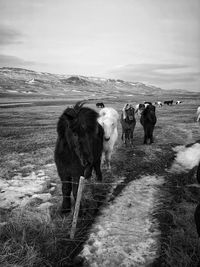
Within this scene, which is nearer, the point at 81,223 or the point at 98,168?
the point at 81,223

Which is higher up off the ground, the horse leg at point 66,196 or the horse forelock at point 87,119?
the horse forelock at point 87,119

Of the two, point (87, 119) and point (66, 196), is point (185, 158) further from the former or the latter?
point (66, 196)

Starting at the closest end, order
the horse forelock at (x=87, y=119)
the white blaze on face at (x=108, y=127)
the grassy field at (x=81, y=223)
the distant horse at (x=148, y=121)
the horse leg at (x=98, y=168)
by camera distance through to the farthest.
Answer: the grassy field at (x=81, y=223)
the horse forelock at (x=87, y=119)
the horse leg at (x=98, y=168)
the white blaze on face at (x=108, y=127)
the distant horse at (x=148, y=121)

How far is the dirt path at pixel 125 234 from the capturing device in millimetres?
3434

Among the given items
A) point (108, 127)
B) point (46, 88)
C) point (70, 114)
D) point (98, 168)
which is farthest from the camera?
point (46, 88)

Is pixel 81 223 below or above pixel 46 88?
below

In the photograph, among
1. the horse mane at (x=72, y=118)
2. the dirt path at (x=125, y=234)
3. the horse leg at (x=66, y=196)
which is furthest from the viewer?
the horse leg at (x=66, y=196)

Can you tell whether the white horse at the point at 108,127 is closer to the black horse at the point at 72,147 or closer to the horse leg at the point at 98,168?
the horse leg at the point at 98,168

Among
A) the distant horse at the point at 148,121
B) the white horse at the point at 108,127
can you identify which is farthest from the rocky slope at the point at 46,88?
the white horse at the point at 108,127

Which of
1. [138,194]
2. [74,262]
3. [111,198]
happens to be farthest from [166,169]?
[74,262]

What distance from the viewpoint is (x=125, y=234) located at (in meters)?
3.98

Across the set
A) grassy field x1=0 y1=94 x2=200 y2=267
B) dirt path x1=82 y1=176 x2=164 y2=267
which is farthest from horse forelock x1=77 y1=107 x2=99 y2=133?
dirt path x1=82 y1=176 x2=164 y2=267

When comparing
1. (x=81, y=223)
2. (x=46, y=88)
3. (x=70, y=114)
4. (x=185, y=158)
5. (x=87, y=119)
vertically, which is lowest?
(x=81, y=223)

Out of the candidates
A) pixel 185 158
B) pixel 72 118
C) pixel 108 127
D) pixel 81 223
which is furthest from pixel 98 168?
pixel 185 158
